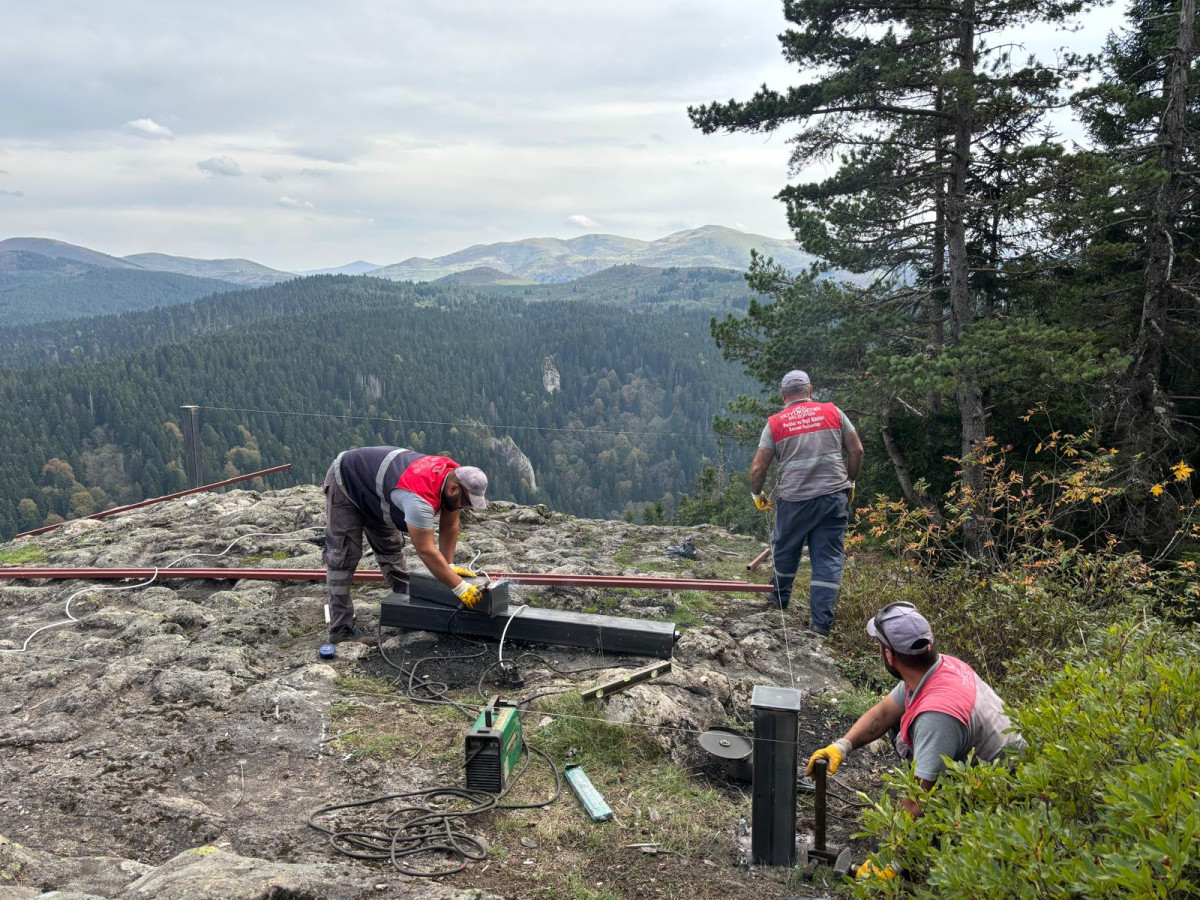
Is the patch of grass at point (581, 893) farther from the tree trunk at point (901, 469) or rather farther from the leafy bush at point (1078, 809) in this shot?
the tree trunk at point (901, 469)

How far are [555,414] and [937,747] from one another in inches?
5719

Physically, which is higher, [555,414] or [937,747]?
[937,747]

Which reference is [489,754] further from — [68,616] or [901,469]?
[901,469]

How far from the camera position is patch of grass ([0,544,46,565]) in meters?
8.31

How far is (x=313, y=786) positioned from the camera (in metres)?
3.71

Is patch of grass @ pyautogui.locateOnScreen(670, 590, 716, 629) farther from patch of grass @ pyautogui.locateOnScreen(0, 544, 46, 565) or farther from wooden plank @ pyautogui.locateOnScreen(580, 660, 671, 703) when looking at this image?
patch of grass @ pyautogui.locateOnScreen(0, 544, 46, 565)

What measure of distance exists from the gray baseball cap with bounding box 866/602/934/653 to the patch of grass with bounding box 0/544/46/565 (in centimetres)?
890

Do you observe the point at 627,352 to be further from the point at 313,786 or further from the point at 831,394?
the point at 313,786

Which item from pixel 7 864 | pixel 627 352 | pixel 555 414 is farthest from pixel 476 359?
pixel 7 864

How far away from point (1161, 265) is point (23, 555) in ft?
49.1

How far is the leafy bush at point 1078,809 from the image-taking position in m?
1.56

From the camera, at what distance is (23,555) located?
8.61 meters

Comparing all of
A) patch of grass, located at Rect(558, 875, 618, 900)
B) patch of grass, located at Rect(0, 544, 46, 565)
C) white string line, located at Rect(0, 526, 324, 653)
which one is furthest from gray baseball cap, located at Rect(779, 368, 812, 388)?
patch of grass, located at Rect(0, 544, 46, 565)

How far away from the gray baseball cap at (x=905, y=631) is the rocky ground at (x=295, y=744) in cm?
107
